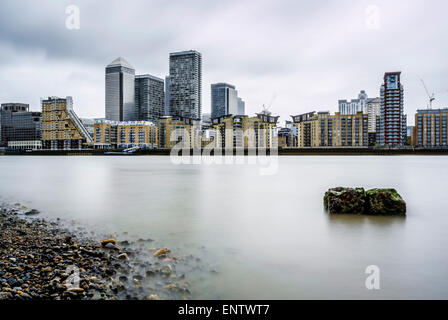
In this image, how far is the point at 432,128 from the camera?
6329 inches

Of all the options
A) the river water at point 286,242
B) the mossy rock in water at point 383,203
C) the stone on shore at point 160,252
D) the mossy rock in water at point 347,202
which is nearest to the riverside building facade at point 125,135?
the river water at point 286,242

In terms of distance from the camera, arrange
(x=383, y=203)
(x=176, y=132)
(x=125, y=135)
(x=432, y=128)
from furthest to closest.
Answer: (x=125, y=135) < (x=176, y=132) < (x=432, y=128) < (x=383, y=203)

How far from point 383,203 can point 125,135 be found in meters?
187

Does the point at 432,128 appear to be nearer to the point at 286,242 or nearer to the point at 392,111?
the point at 392,111

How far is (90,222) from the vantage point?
12164 mm

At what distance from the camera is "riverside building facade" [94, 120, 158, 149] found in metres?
186

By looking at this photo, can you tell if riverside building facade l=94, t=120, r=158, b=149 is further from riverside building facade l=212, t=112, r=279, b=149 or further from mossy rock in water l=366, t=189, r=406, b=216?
mossy rock in water l=366, t=189, r=406, b=216

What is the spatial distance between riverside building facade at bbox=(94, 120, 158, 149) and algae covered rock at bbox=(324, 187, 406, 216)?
177907mm

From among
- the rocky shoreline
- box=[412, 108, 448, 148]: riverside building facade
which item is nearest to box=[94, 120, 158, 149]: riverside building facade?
box=[412, 108, 448, 148]: riverside building facade

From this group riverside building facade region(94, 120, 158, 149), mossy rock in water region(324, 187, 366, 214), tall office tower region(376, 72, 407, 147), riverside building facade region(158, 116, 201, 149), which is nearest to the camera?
mossy rock in water region(324, 187, 366, 214)

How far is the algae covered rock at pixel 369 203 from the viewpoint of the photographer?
1305cm

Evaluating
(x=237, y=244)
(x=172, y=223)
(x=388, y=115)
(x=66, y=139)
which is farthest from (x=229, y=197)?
(x=66, y=139)

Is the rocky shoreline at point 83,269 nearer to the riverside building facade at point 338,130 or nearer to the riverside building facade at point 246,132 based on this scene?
the riverside building facade at point 338,130

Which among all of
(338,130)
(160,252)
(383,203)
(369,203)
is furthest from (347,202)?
(338,130)
